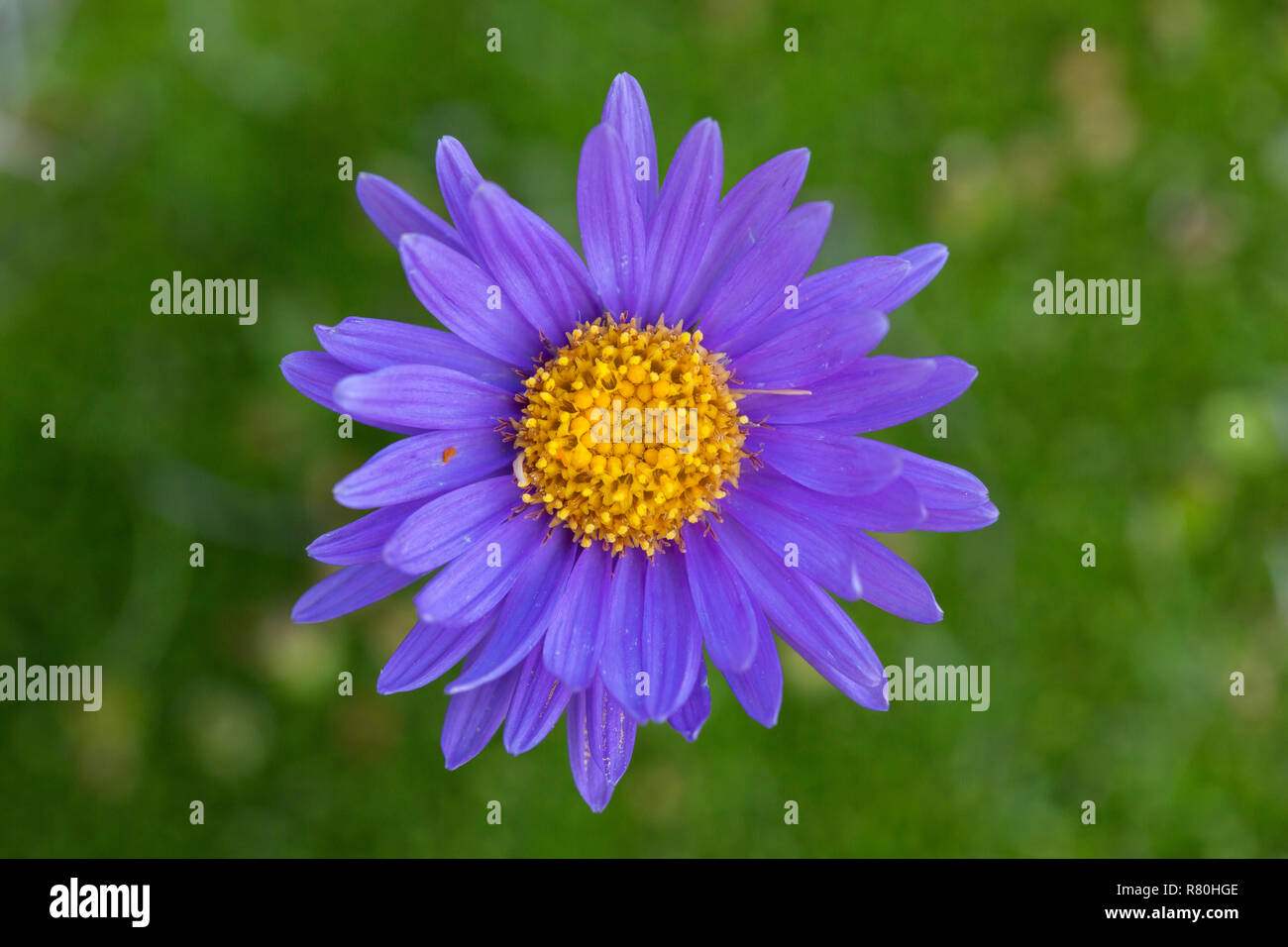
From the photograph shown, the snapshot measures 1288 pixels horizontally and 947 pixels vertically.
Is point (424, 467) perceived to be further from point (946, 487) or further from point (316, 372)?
point (946, 487)

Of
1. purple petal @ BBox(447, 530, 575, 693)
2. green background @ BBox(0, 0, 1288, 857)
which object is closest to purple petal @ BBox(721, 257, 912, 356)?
purple petal @ BBox(447, 530, 575, 693)

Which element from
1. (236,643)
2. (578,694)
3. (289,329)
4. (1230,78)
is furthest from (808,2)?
(236,643)

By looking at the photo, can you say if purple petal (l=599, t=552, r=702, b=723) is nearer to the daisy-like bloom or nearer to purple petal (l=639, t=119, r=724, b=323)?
the daisy-like bloom

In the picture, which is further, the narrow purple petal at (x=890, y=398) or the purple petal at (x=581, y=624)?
the purple petal at (x=581, y=624)

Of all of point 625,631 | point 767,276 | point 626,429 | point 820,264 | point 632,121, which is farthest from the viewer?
point 820,264

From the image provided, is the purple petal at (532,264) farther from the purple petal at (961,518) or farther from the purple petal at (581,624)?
the purple petal at (961,518)

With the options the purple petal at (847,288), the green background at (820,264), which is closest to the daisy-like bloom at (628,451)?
the purple petal at (847,288)

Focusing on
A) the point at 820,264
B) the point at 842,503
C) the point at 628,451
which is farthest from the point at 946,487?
the point at 820,264
